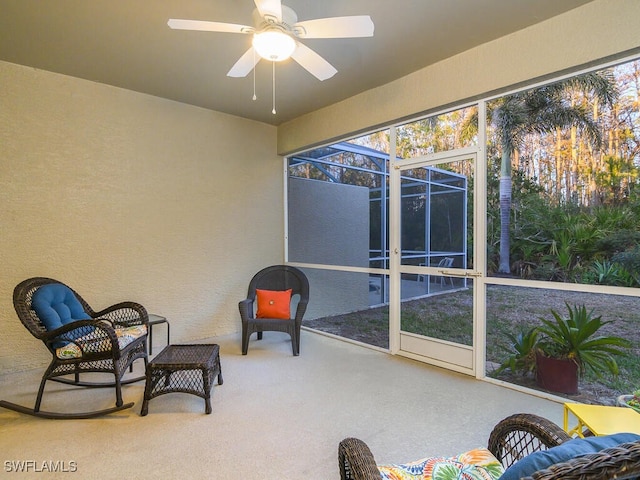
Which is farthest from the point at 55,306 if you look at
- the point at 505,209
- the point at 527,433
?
the point at 505,209

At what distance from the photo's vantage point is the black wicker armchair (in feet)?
12.3

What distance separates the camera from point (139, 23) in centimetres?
262

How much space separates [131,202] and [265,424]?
9.33ft

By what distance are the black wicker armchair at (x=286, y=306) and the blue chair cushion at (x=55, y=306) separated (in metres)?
1.49

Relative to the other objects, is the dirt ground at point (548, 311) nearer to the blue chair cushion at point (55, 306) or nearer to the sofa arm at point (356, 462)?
the sofa arm at point (356, 462)

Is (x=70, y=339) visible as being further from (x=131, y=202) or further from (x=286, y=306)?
(x=286, y=306)

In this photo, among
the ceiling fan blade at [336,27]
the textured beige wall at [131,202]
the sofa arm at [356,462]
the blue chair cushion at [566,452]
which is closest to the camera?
the blue chair cushion at [566,452]

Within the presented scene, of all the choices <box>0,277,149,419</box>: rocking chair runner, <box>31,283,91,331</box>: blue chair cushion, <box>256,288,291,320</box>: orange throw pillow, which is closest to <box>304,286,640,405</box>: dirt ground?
<box>256,288,291,320</box>: orange throw pillow

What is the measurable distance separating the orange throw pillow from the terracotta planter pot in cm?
247

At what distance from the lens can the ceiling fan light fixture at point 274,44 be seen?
201 centimetres

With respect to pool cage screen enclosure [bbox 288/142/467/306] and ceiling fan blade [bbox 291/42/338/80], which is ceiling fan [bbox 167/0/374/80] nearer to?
ceiling fan blade [bbox 291/42/338/80]

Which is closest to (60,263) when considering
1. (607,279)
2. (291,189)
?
(291,189)

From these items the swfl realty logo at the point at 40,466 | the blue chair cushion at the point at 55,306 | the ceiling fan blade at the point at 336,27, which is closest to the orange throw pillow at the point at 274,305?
the blue chair cushion at the point at 55,306

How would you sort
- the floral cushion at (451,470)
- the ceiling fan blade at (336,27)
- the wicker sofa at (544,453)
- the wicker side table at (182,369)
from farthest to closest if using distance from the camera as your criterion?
the wicker side table at (182,369), the ceiling fan blade at (336,27), the floral cushion at (451,470), the wicker sofa at (544,453)
